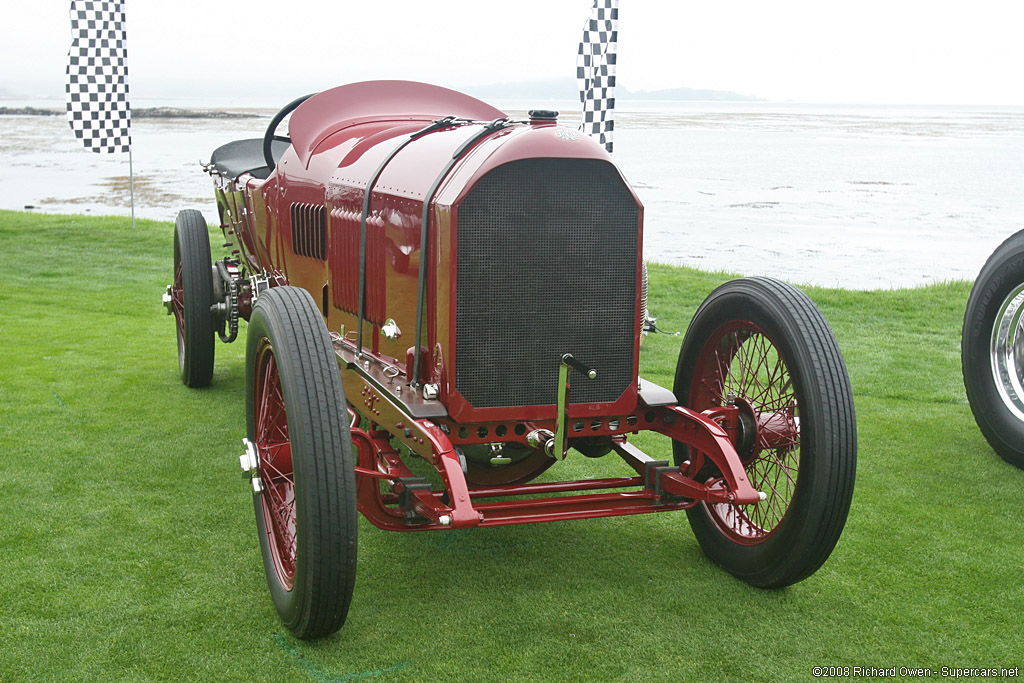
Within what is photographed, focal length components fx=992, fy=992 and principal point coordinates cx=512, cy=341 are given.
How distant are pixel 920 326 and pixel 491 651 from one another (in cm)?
624

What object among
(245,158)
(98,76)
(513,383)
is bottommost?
(513,383)

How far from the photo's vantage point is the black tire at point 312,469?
9.22 ft

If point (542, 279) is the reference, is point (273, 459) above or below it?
below

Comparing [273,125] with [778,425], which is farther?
[273,125]

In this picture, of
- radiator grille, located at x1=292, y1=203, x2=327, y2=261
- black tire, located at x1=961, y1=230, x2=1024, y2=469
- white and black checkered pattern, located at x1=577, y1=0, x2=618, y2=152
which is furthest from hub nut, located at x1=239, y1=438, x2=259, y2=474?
white and black checkered pattern, located at x1=577, y1=0, x2=618, y2=152

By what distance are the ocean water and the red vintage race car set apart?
739 centimetres

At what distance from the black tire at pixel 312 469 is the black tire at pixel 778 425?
1442mm

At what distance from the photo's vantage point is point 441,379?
3336mm

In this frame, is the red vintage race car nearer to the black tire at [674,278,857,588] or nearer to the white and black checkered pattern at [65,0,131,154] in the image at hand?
the black tire at [674,278,857,588]

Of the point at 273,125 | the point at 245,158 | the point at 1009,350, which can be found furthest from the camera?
the point at 245,158

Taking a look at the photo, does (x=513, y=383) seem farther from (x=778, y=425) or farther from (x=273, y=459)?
(x=778, y=425)

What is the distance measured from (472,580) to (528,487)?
0.38 meters

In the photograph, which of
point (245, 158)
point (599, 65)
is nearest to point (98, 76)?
point (245, 158)

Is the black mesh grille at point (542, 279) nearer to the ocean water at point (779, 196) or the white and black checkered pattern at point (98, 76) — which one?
the ocean water at point (779, 196)
